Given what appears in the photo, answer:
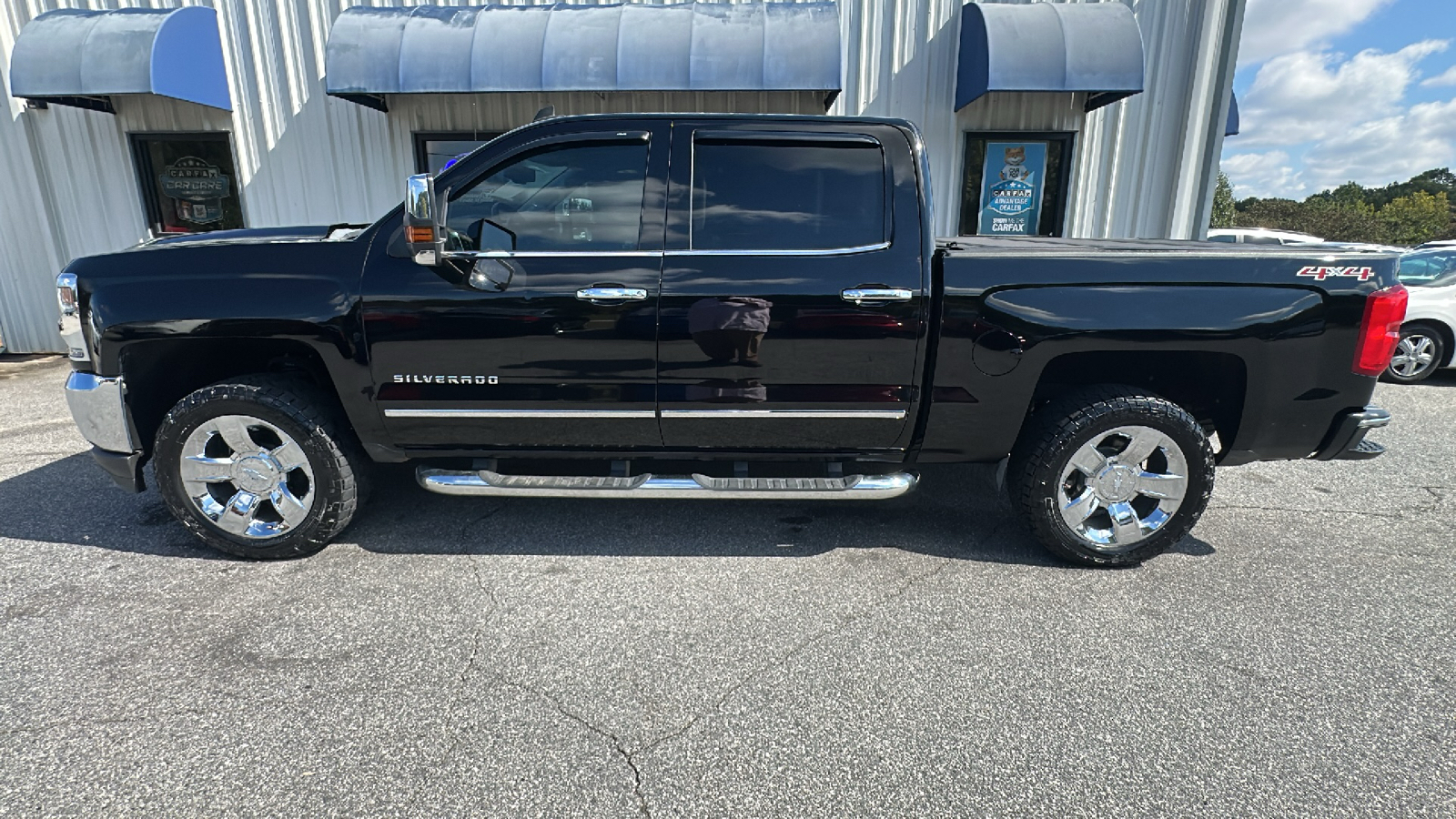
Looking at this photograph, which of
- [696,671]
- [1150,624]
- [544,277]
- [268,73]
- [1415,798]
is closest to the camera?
[1415,798]

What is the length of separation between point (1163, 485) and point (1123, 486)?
0.54ft

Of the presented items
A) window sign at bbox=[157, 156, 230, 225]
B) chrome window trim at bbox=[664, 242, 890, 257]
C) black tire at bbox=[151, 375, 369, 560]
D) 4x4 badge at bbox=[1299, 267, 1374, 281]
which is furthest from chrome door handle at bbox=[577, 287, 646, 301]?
window sign at bbox=[157, 156, 230, 225]

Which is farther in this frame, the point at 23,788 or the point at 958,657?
the point at 958,657

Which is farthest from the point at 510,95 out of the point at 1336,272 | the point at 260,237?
the point at 1336,272

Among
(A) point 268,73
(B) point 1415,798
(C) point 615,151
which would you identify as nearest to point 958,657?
(B) point 1415,798

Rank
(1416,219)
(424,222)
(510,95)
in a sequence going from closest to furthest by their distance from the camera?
1. (424,222)
2. (510,95)
3. (1416,219)

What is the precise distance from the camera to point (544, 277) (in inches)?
114

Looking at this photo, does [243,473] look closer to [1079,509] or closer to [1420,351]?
[1079,509]

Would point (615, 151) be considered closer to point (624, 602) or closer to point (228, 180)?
point (624, 602)

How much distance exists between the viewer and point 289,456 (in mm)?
3100

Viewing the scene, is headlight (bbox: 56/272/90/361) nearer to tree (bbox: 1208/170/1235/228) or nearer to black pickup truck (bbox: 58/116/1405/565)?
black pickup truck (bbox: 58/116/1405/565)

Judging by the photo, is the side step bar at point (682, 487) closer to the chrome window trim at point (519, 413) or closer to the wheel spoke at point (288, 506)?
the chrome window trim at point (519, 413)

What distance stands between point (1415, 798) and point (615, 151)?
134 inches

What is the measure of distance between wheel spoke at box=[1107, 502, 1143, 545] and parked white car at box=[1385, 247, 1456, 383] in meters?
6.18
